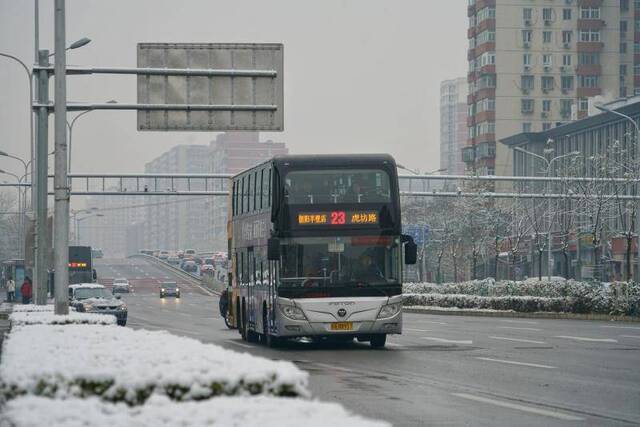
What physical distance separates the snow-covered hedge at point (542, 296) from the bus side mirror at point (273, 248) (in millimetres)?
18620

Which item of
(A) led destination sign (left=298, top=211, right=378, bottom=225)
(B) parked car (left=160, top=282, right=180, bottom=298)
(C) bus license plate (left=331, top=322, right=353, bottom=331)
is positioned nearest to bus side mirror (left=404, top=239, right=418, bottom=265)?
(A) led destination sign (left=298, top=211, right=378, bottom=225)

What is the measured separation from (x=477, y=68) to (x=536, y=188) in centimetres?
5035

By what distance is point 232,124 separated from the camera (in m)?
27.1

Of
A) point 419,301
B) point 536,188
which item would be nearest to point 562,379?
point 419,301

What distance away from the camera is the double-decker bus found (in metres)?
26.4

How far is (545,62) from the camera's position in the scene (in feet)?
451

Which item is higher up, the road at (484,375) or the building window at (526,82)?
the building window at (526,82)

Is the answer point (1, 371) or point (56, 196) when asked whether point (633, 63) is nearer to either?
point (56, 196)

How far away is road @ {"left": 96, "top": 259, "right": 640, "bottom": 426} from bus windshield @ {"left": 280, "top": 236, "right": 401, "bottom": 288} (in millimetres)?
1415

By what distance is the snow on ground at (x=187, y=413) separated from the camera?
701cm

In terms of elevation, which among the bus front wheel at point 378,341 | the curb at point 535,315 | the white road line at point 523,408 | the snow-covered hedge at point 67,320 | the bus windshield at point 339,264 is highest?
the bus windshield at point 339,264

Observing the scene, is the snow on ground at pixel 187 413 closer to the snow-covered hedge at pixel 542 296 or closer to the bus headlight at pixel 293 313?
the bus headlight at pixel 293 313

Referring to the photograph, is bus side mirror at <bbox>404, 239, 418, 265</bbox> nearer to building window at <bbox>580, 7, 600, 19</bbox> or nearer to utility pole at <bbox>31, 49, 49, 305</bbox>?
utility pole at <bbox>31, 49, 49, 305</bbox>

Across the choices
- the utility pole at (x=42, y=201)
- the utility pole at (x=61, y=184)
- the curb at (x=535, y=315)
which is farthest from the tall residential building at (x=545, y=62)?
the utility pole at (x=61, y=184)
